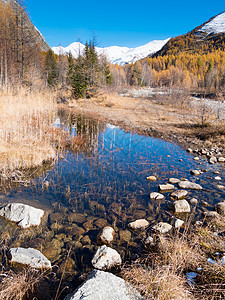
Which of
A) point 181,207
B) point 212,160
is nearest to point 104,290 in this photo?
point 181,207

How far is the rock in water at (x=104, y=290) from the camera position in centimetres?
151

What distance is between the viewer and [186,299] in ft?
5.10

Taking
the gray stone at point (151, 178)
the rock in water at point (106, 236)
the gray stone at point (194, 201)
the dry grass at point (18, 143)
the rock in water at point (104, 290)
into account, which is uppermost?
the dry grass at point (18, 143)

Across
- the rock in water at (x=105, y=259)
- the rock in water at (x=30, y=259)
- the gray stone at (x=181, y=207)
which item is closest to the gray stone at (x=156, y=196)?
the gray stone at (x=181, y=207)

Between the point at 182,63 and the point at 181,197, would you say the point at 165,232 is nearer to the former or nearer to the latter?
the point at 181,197

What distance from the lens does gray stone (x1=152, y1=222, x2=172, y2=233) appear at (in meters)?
3.02

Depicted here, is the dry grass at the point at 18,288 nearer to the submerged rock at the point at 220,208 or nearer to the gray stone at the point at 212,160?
the submerged rock at the point at 220,208

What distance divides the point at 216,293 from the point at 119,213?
2.10 m

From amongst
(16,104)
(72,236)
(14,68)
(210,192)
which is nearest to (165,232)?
(72,236)

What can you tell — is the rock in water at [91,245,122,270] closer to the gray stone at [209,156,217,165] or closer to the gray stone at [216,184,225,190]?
the gray stone at [216,184,225,190]

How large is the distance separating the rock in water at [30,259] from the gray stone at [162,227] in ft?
5.61

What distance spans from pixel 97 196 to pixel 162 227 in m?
1.60

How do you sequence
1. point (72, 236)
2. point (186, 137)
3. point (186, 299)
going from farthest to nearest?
point (186, 137) < point (72, 236) < point (186, 299)

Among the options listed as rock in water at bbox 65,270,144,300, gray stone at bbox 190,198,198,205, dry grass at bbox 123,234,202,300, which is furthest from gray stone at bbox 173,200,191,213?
rock in water at bbox 65,270,144,300
